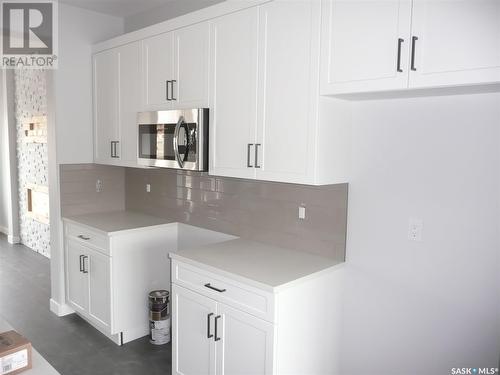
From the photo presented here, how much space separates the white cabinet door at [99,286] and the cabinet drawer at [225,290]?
856 millimetres

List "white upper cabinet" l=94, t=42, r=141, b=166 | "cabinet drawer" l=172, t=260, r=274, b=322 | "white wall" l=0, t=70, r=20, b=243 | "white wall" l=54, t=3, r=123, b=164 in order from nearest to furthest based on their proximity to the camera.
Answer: "cabinet drawer" l=172, t=260, r=274, b=322, "white upper cabinet" l=94, t=42, r=141, b=166, "white wall" l=54, t=3, r=123, b=164, "white wall" l=0, t=70, r=20, b=243

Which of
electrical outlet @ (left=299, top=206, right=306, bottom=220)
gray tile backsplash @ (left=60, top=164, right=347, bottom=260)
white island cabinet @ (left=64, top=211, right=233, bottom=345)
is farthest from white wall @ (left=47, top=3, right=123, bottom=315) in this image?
electrical outlet @ (left=299, top=206, right=306, bottom=220)

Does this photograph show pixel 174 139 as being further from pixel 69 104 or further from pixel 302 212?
pixel 69 104

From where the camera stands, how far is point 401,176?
2.21 m

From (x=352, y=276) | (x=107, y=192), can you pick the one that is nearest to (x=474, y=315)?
(x=352, y=276)

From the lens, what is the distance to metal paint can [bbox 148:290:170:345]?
10.6 feet

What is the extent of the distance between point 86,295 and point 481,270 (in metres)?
2.82

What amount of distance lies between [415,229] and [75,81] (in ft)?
9.66

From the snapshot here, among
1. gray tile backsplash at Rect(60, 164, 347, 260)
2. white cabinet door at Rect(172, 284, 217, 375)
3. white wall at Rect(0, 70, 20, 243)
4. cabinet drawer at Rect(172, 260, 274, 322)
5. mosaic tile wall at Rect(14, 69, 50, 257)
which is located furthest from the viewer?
white wall at Rect(0, 70, 20, 243)

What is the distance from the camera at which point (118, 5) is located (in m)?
3.56

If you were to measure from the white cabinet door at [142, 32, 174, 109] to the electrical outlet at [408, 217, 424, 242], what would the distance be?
1.73m

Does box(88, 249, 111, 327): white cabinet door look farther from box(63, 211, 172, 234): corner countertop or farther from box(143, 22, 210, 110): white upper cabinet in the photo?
box(143, 22, 210, 110): white upper cabinet

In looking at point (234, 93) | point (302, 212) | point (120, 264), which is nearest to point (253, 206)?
point (302, 212)

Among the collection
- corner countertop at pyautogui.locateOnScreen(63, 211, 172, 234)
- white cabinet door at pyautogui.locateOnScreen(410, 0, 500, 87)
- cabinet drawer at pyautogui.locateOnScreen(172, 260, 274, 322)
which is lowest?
cabinet drawer at pyautogui.locateOnScreen(172, 260, 274, 322)
